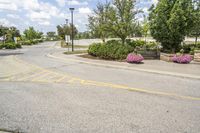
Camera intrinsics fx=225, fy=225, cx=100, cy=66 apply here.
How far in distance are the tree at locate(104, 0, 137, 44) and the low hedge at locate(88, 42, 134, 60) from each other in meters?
2.26

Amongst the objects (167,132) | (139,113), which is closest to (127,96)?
(139,113)

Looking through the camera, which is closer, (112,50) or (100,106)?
(100,106)

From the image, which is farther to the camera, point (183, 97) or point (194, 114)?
point (183, 97)

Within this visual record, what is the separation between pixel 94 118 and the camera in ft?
19.9

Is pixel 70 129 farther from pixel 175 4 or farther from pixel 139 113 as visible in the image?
pixel 175 4

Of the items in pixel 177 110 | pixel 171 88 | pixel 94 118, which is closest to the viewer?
pixel 94 118

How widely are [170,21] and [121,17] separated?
19.3 ft

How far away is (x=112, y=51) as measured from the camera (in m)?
20.2

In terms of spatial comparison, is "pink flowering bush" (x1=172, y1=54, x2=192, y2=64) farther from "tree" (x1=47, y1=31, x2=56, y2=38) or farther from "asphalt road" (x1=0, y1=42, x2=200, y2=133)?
"tree" (x1=47, y1=31, x2=56, y2=38)

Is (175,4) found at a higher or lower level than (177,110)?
higher

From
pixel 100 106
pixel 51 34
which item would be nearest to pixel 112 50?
pixel 100 106

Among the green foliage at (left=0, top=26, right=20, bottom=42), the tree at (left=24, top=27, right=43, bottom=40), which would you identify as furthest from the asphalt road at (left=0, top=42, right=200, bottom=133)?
the tree at (left=24, top=27, right=43, bottom=40)

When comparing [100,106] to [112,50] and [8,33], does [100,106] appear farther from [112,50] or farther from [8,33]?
[8,33]

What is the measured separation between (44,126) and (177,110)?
385 centimetres
